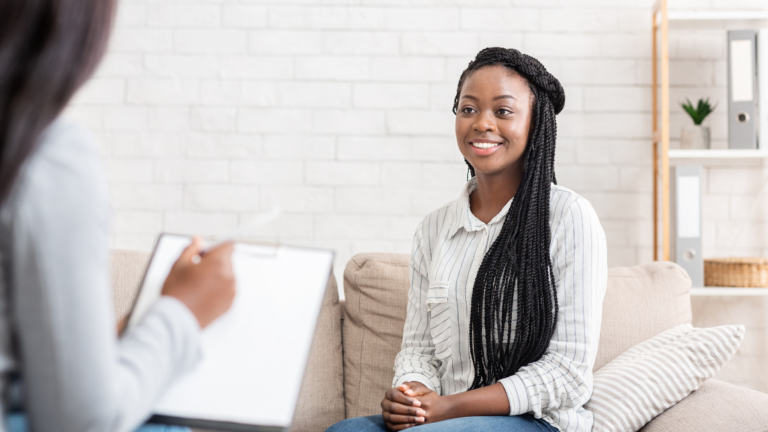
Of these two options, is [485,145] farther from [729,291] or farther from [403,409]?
[729,291]

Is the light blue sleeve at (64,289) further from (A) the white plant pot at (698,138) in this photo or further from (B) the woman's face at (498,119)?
(A) the white plant pot at (698,138)

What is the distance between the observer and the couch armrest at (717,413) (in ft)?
4.22

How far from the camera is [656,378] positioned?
140 centimetres

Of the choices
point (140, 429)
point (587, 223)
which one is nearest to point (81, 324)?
point (140, 429)

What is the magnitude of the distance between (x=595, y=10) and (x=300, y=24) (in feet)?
3.59

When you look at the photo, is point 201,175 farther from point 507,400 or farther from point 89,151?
point 89,151

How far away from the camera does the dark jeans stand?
119 centimetres

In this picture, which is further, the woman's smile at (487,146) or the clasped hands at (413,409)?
the woman's smile at (487,146)

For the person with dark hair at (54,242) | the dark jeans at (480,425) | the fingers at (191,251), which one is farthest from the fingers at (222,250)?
the dark jeans at (480,425)

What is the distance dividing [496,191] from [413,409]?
0.55 meters

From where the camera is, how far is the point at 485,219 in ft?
4.95

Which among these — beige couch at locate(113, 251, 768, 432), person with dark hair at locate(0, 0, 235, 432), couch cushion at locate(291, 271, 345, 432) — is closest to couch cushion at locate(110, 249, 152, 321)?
beige couch at locate(113, 251, 768, 432)

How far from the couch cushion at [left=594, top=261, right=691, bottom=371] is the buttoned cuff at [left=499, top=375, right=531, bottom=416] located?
20.3 inches

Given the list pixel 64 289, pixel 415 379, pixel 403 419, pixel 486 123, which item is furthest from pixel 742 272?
pixel 64 289
